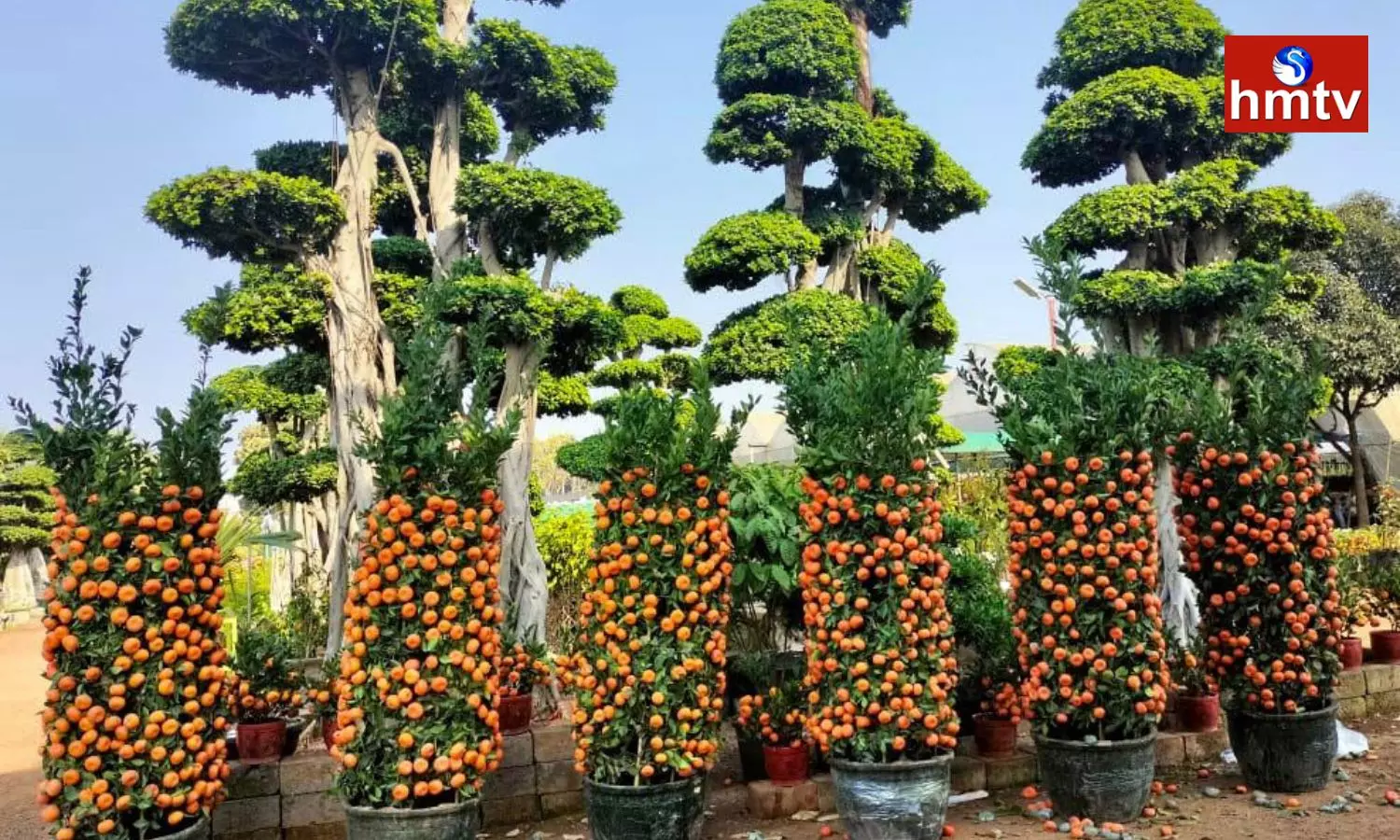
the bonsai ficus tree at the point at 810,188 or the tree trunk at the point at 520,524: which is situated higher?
the bonsai ficus tree at the point at 810,188

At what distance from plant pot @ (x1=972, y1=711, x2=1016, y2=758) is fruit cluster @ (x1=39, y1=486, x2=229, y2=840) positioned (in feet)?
11.4

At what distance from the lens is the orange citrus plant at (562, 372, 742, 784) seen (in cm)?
356

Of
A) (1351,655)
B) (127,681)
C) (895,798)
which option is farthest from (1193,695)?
(127,681)

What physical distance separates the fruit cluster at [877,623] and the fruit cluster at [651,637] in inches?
16.8

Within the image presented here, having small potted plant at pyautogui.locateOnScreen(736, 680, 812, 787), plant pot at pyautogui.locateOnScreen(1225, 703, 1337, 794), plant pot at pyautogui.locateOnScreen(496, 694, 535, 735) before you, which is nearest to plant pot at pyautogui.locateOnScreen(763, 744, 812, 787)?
small potted plant at pyautogui.locateOnScreen(736, 680, 812, 787)

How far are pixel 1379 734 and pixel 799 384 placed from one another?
422cm

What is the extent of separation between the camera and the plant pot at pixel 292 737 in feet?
13.5

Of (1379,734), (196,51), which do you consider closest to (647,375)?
(196,51)

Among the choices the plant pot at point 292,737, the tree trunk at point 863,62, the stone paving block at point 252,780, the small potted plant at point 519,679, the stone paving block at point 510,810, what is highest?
the tree trunk at point 863,62

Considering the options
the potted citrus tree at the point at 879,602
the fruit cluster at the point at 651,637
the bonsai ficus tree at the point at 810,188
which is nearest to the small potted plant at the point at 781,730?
the potted citrus tree at the point at 879,602

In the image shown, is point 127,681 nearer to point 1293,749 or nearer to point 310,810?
point 310,810

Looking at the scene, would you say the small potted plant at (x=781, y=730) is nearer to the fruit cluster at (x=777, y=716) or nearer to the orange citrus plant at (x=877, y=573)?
the fruit cluster at (x=777, y=716)

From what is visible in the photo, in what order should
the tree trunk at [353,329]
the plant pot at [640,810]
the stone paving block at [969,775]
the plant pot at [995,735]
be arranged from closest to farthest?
1. the plant pot at [640,810]
2. the stone paving block at [969,775]
3. the plant pot at [995,735]
4. the tree trunk at [353,329]

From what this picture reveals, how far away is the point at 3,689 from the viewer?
9430 millimetres
